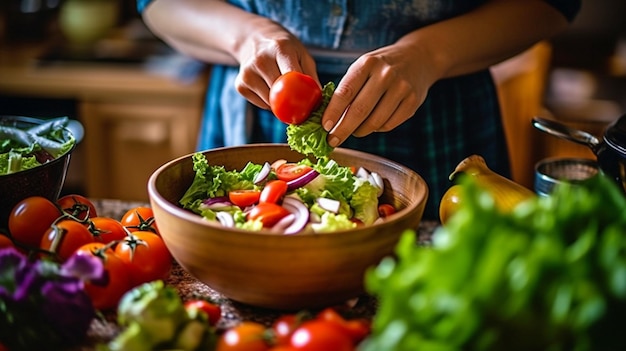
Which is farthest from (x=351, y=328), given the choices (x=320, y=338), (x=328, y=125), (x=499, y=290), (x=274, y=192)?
(x=328, y=125)

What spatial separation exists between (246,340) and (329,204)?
305mm

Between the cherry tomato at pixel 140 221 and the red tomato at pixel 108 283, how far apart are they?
0.47ft

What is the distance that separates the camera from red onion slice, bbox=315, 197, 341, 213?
1061 millimetres

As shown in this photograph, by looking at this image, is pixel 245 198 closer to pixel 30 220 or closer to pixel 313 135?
pixel 313 135

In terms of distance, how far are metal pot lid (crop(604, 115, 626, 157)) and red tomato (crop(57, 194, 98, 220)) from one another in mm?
810

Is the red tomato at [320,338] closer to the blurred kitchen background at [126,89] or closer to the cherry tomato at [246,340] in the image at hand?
the cherry tomato at [246,340]

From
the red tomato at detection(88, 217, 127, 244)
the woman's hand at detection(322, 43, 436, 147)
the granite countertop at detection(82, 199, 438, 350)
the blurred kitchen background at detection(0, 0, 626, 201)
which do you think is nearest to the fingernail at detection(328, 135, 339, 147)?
the woman's hand at detection(322, 43, 436, 147)

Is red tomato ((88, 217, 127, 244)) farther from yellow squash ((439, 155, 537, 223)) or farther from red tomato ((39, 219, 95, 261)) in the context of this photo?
yellow squash ((439, 155, 537, 223))

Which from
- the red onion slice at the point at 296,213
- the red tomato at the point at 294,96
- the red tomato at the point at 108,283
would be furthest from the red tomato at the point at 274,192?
the red tomato at the point at 108,283

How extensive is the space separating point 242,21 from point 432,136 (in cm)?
51

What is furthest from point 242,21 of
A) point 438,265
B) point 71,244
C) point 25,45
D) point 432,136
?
point 25,45

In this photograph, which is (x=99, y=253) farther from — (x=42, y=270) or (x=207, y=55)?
(x=207, y=55)

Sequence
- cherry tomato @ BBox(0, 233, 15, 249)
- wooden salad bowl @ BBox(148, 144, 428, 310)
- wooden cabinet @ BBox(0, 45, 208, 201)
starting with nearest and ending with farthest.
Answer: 1. wooden salad bowl @ BBox(148, 144, 428, 310)
2. cherry tomato @ BBox(0, 233, 15, 249)
3. wooden cabinet @ BBox(0, 45, 208, 201)

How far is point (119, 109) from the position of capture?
2879 mm
